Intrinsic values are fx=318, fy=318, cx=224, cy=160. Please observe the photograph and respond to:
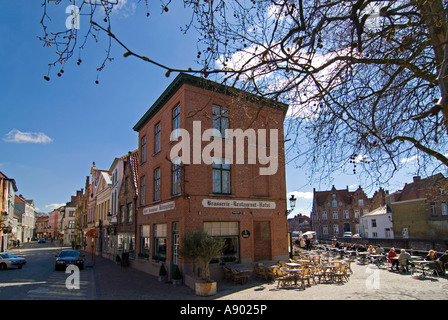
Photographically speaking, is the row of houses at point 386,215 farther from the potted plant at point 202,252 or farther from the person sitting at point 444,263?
the potted plant at point 202,252

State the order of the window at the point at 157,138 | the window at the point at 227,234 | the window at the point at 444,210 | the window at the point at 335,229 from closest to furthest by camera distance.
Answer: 1. the window at the point at 227,234
2. the window at the point at 157,138
3. the window at the point at 444,210
4. the window at the point at 335,229

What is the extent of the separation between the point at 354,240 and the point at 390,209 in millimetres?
13068

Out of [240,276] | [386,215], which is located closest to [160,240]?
[240,276]

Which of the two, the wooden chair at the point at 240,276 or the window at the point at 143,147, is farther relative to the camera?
the window at the point at 143,147

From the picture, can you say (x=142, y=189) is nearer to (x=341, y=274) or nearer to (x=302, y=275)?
(x=302, y=275)

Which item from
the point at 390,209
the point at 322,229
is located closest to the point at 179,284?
the point at 390,209

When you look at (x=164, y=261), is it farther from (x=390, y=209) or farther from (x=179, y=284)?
(x=390, y=209)

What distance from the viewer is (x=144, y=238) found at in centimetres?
2180

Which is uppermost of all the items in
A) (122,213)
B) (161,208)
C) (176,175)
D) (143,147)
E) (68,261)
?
(143,147)

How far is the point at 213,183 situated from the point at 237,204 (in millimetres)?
1711

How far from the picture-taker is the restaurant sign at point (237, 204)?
52.6 ft

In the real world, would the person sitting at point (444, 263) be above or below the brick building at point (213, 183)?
below

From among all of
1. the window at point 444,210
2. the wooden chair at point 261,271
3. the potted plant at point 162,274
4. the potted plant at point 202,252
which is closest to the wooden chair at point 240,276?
the wooden chair at point 261,271
